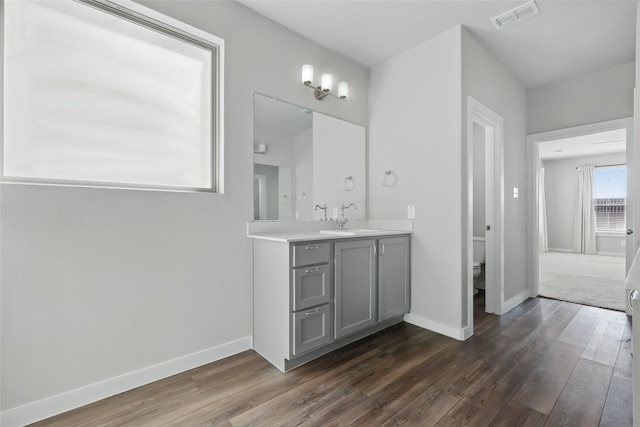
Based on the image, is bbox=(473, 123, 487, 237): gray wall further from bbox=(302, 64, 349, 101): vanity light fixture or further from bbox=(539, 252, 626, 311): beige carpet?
bbox=(302, 64, 349, 101): vanity light fixture

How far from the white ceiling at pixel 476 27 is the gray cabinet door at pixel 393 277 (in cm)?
189

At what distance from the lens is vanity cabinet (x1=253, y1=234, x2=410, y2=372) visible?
193 centimetres

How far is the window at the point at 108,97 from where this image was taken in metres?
1.55

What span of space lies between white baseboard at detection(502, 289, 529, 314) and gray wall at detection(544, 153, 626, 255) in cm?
587

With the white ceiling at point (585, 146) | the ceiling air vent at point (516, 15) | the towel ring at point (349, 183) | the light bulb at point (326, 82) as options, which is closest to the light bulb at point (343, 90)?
the light bulb at point (326, 82)

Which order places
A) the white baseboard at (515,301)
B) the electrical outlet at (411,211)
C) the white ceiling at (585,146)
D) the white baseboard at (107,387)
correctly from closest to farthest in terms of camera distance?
the white baseboard at (107,387)
the electrical outlet at (411,211)
the white baseboard at (515,301)
the white ceiling at (585,146)

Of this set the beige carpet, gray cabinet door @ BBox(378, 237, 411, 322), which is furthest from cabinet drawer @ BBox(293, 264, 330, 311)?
the beige carpet

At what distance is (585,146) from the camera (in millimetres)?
6492

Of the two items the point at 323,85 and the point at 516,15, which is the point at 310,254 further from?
the point at 516,15

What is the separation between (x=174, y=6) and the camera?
6.38ft

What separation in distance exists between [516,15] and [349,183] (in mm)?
1995

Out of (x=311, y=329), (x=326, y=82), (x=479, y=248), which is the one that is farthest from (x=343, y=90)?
(x=479, y=248)

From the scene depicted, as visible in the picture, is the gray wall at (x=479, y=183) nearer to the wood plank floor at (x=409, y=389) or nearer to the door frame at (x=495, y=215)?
the door frame at (x=495, y=215)

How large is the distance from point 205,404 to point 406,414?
1.11m
